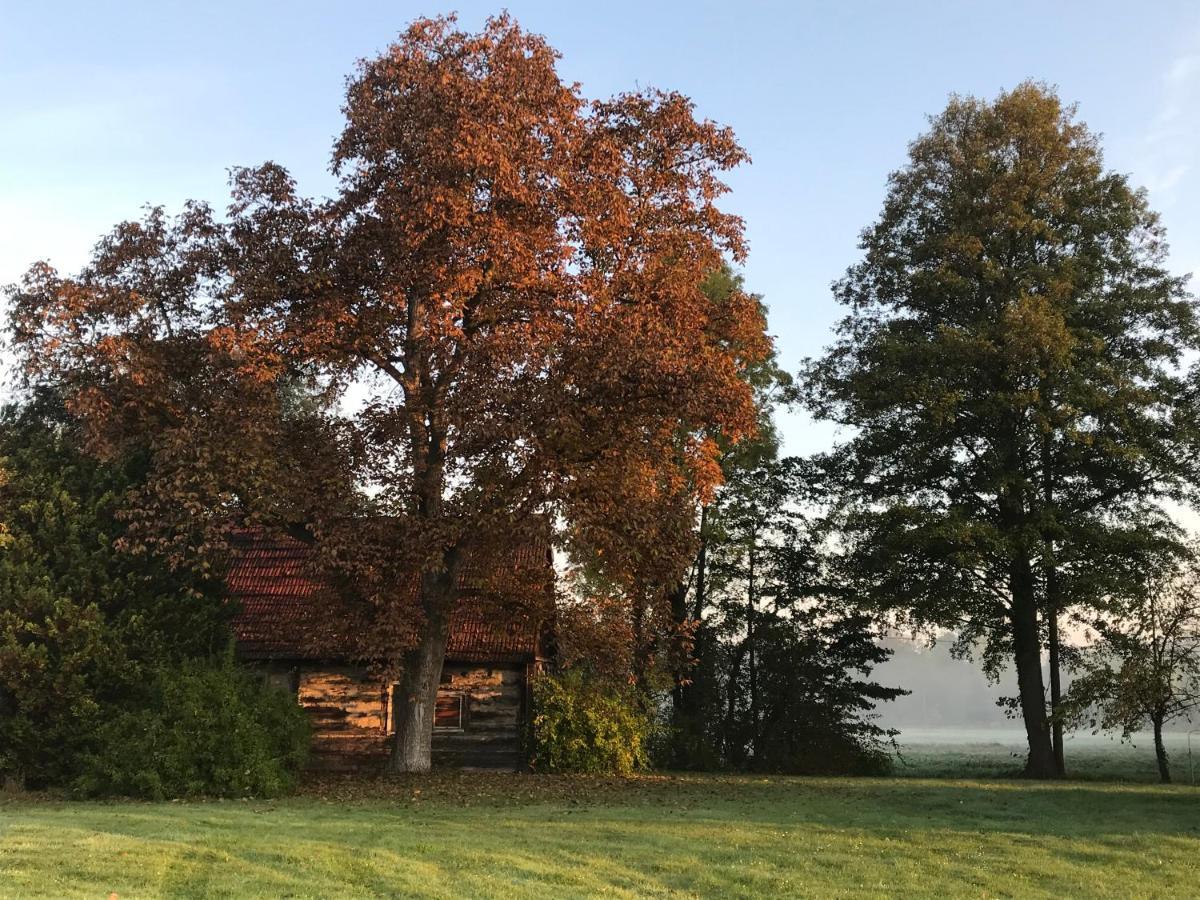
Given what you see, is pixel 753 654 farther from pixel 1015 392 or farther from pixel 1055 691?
pixel 1015 392

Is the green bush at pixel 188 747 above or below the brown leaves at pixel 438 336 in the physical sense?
below

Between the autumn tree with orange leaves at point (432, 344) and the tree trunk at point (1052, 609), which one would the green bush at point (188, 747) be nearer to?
the autumn tree with orange leaves at point (432, 344)

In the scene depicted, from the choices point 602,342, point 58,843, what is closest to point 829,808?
point 602,342

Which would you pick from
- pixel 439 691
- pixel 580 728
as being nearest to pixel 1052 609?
pixel 580 728

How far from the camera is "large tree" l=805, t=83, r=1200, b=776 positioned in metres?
29.4

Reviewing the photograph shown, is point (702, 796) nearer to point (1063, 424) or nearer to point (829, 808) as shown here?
point (829, 808)

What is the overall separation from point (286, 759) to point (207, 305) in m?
9.65

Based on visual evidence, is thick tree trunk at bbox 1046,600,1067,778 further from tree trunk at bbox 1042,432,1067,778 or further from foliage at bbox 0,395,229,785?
foliage at bbox 0,395,229,785

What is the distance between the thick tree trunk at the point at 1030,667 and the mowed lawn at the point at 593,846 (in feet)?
31.8

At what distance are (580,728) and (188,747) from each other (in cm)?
1016

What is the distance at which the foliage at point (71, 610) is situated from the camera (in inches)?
821

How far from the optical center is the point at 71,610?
21.0 meters

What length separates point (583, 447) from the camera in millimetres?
21219

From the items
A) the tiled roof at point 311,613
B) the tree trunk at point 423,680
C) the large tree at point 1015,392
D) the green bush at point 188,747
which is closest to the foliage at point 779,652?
the large tree at point 1015,392
